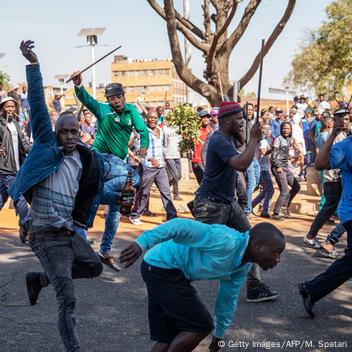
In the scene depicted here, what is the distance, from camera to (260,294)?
18.8 feet

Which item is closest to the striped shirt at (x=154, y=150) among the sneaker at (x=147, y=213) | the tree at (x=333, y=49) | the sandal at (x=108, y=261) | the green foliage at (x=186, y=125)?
the sneaker at (x=147, y=213)

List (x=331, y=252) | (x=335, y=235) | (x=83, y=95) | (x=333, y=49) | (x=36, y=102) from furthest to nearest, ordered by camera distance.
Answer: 1. (x=333, y=49)
2. (x=335, y=235)
3. (x=331, y=252)
4. (x=83, y=95)
5. (x=36, y=102)

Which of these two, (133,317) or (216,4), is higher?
(216,4)

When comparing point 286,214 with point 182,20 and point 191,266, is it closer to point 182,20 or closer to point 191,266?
point 182,20

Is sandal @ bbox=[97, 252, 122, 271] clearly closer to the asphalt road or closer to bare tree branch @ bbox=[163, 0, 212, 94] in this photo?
the asphalt road

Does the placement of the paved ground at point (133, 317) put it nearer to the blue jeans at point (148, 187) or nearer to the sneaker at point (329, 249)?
the sneaker at point (329, 249)

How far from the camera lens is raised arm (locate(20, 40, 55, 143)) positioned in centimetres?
418

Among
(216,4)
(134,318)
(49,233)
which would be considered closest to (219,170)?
(134,318)

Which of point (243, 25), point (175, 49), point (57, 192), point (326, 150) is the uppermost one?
point (243, 25)

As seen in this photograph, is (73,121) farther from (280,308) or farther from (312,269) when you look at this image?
(312,269)

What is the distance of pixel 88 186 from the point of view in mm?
4551
